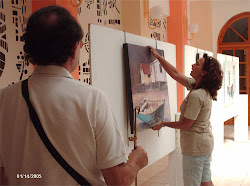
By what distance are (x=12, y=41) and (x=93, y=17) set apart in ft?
4.68

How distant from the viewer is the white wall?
9.13 m

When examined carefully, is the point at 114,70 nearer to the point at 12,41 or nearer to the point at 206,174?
the point at 12,41

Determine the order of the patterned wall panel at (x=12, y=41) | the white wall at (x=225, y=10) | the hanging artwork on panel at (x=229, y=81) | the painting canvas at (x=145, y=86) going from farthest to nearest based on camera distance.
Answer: the white wall at (x=225, y=10)
the hanging artwork on panel at (x=229, y=81)
the patterned wall panel at (x=12, y=41)
the painting canvas at (x=145, y=86)

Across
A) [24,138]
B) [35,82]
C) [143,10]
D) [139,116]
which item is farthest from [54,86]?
[143,10]

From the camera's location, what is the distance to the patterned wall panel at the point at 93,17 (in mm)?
3857

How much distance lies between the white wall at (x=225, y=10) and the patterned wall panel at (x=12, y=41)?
7.26 metres

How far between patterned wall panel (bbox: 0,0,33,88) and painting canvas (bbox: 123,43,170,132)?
1049 millimetres

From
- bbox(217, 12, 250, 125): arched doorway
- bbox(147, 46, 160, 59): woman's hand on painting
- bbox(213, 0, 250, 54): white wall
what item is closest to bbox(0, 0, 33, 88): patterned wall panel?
bbox(147, 46, 160, 59): woman's hand on painting

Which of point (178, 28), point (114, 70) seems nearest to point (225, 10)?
point (178, 28)

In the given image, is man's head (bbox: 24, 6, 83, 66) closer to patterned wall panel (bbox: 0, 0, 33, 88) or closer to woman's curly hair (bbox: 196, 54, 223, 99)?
patterned wall panel (bbox: 0, 0, 33, 88)

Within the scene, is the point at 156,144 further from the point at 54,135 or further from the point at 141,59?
the point at 54,135

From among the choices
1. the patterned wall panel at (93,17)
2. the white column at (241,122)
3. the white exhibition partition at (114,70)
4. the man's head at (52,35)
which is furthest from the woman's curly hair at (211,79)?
the white column at (241,122)

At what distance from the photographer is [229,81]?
659 centimetres

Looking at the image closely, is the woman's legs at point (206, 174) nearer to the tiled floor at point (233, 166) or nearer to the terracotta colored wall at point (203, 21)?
the tiled floor at point (233, 166)
